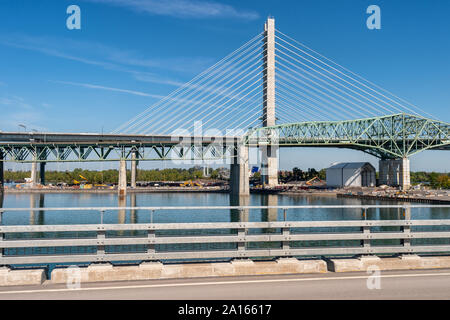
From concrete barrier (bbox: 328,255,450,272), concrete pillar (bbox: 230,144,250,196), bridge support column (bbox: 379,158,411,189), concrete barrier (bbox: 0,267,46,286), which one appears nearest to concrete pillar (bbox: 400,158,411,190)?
bridge support column (bbox: 379,158,411,189)

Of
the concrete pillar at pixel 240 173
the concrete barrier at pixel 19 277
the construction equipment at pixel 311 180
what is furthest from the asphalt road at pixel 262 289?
the construction equipment at pixel 311 180

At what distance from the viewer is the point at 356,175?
128 m

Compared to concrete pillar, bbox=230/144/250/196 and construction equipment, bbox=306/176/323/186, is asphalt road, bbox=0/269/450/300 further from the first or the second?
construction equipment, bbox=306/176/323/186

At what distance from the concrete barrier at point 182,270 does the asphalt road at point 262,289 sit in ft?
0.70

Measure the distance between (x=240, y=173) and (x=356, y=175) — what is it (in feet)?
155

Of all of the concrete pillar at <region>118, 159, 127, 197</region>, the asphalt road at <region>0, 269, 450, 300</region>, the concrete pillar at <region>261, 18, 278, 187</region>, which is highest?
the concrete pillar at <region>261, 18, 278, 187</region>

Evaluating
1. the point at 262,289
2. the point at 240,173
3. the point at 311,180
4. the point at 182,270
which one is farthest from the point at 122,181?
the point at 262,289

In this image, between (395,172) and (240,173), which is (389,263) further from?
(395,172)

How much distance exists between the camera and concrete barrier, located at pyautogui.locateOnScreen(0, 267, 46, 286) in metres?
7.12

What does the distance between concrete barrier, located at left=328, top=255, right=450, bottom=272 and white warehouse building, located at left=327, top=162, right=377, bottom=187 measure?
406 ft

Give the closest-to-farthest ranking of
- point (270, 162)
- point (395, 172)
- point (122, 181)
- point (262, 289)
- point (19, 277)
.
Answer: point (262, 289)
point (19, 277)
point (122, 181)
point (270, 162)
point (395, 172)
